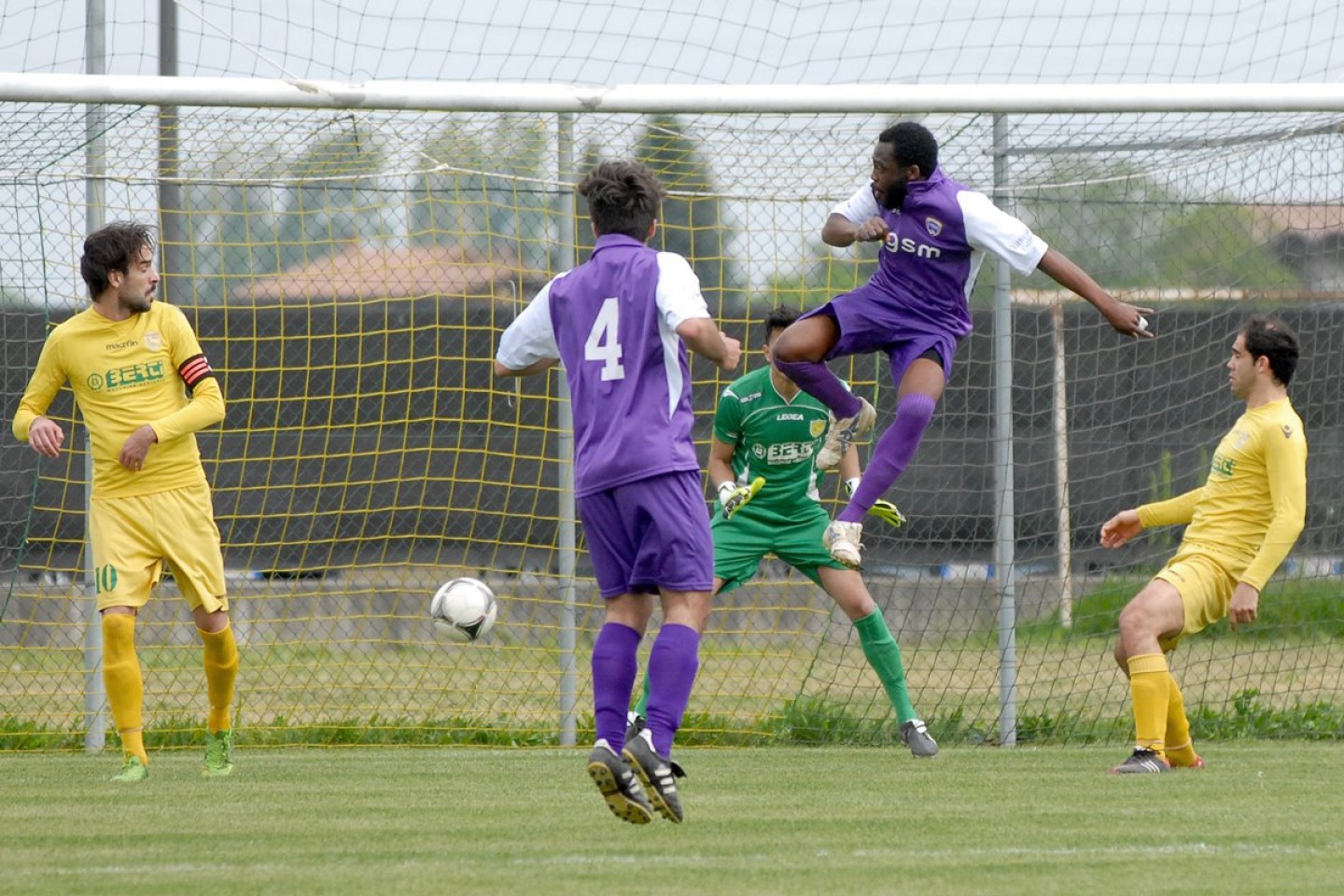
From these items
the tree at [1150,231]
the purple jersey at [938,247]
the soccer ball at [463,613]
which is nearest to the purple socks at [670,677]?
the soccer ball at [463,613]

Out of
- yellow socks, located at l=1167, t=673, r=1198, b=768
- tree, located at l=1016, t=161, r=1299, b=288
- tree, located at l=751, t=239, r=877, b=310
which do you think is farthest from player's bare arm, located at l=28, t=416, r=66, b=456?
tree, located at l=1016, t=161, r=1299, b=288

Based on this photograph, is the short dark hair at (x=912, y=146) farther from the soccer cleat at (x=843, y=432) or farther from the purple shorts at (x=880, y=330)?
the soccer cleat at (x=843, y=432)

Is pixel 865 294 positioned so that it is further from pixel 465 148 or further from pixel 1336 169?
pixel 1336 169

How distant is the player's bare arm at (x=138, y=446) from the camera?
6703mm

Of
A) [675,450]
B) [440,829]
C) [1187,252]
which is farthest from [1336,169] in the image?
[440,829]

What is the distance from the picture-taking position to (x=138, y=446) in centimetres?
671

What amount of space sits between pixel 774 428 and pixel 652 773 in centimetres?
342

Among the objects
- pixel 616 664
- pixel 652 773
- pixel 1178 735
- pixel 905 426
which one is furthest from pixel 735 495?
pixel 652 773

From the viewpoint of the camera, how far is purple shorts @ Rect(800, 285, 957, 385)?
23.0 feet

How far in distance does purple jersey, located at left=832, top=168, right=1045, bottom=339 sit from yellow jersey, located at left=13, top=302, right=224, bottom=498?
274cm

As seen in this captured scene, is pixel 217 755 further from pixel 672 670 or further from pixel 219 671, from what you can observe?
pixel 672 670

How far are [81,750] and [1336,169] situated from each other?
7264 millimetres

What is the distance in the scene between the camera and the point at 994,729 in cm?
921

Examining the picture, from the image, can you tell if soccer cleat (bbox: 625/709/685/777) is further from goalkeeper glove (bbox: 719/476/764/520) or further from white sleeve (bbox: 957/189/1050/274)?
white sleeve (bbox: 957/189/1050/274)
